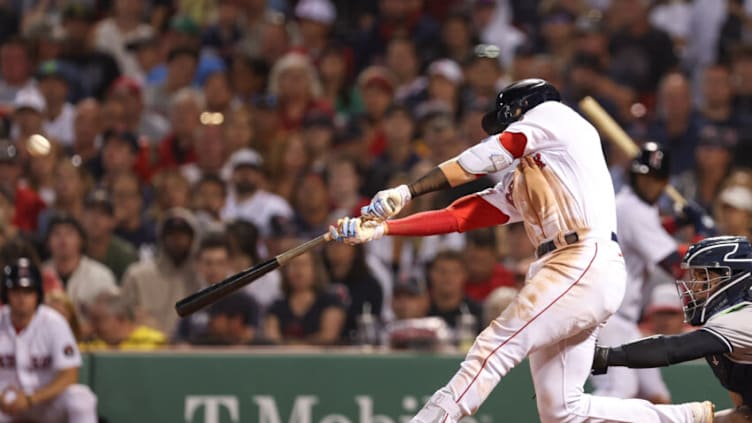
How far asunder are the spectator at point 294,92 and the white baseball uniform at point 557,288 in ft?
21.7

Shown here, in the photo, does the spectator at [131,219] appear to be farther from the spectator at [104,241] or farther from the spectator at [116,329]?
the spectator at [116,329]

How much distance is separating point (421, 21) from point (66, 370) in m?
6.25

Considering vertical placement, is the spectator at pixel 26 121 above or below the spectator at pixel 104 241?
above

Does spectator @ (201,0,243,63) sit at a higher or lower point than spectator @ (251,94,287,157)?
higher

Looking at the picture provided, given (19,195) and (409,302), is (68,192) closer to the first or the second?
(19,195)

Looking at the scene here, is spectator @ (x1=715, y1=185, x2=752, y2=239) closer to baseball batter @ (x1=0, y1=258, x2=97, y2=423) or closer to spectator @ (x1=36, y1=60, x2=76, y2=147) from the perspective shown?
baseball batter @ (x1=0, y1=258, x2=97, y2=423)

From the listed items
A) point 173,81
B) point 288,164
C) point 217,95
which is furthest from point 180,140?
point 288,164

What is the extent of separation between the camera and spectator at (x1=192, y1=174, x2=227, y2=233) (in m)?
11.9

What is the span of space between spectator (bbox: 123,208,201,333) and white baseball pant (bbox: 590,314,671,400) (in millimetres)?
3123

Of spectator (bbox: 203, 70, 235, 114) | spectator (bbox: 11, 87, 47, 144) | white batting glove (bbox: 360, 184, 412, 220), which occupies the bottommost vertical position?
white batting glove (bbox: 360, 184, 412, 220)

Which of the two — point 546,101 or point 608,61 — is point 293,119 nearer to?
point 608,61

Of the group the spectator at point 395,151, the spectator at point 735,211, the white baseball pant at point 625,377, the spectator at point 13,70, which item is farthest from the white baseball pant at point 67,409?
the spectator at point 13,70

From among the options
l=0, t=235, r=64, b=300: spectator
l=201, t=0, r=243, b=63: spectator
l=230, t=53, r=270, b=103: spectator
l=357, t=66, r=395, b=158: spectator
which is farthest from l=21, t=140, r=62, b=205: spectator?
l=357, t=66, r=395, b=158: spectator

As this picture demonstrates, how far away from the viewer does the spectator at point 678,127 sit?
12.6 metres
